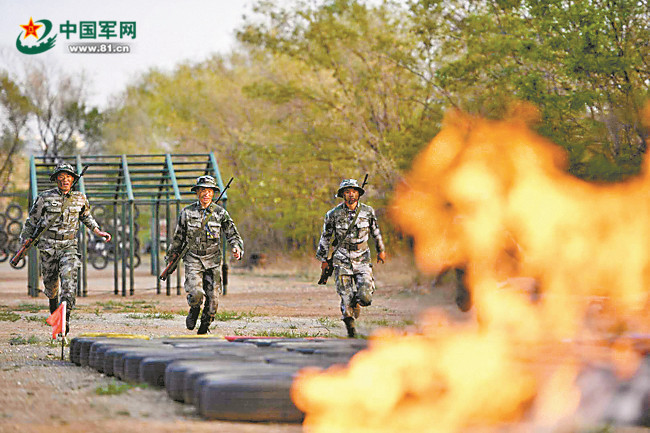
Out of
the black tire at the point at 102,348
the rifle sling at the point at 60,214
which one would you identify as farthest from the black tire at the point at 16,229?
the black tire at the point at 102,348

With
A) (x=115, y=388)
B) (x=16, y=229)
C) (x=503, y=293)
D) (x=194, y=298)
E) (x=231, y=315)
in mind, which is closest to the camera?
(x=115, y=388)

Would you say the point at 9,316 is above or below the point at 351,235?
below

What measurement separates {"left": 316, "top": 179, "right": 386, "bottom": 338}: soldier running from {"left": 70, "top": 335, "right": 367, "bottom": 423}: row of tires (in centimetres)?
180

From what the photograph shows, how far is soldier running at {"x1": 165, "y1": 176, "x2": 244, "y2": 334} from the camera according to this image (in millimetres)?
12227

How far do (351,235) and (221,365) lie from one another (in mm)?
4187

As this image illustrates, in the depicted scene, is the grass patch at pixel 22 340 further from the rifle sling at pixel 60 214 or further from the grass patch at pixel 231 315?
the grass patch at pixel 231 315

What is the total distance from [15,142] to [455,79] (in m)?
40.2

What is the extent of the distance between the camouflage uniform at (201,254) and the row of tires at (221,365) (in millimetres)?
1534

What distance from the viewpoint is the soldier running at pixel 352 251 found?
11891 mm

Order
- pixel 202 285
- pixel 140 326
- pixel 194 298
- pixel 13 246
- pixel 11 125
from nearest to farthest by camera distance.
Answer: pixel 194 298 < pixel 202 285 < pixel 140 326 < pixel 13 246 < pixel 11 125

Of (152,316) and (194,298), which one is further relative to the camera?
(152,316)

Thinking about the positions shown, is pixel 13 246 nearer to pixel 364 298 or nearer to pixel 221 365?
pixel 364 298

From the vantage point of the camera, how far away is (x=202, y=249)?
1223 centimetres

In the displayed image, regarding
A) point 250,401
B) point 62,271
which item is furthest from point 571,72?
point 250,401
